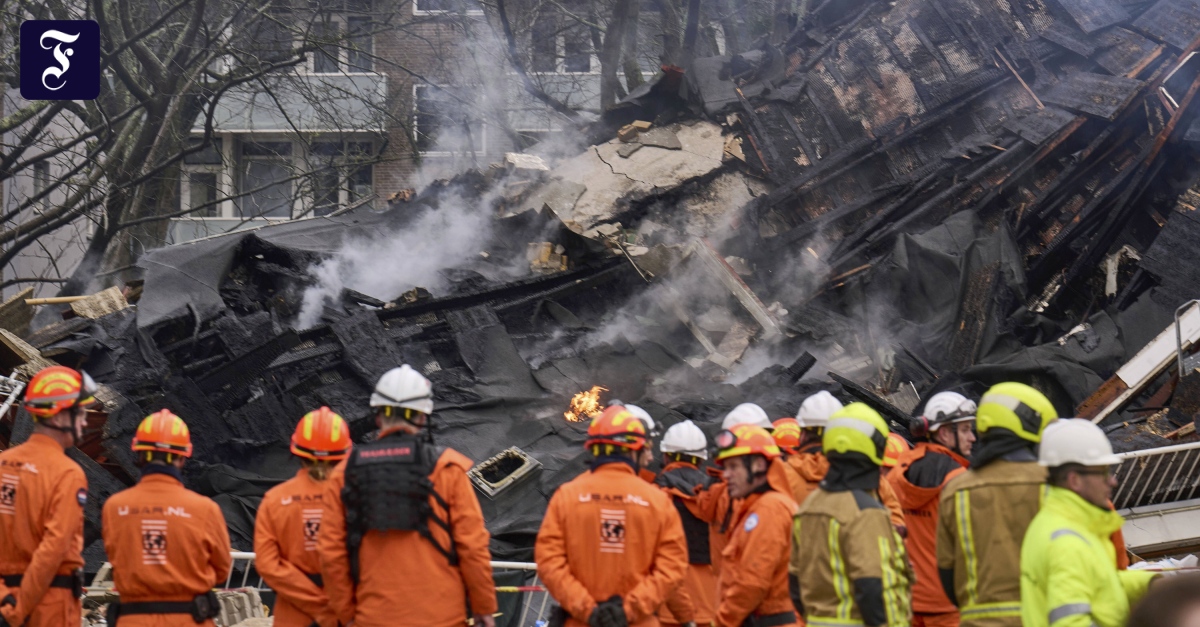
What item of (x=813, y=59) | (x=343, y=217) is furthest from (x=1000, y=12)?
(x=343, y=217)

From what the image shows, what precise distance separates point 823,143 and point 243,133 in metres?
15.6

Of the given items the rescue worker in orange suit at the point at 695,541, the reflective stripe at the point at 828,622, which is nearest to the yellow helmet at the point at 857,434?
the reflective stripe at the point at 828,622

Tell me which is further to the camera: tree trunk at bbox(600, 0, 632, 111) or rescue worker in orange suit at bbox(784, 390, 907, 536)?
tree trunk at bbox(600, 0, 632, 111)

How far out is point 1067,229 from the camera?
1304cm

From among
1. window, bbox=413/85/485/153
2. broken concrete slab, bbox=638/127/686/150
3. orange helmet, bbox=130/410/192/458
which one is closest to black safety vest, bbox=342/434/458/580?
orange helmet, bbox=130/410/192/458

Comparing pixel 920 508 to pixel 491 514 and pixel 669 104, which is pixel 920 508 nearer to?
pixel 491 514

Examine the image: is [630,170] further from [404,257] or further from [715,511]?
[715,511]

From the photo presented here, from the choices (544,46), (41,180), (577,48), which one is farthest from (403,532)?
(577,48)

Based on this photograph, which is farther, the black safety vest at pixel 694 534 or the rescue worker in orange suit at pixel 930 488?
the black safety vest at pixel 694 534

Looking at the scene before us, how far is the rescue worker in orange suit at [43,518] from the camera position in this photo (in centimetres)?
523

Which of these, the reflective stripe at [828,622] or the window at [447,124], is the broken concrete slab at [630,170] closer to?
the window at [447,124]

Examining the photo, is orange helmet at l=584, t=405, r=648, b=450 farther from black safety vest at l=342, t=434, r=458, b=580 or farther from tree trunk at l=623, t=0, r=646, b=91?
tree trunk at l=623, t=0, r=646, b=91

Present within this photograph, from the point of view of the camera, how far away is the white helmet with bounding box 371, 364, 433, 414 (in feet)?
15.4

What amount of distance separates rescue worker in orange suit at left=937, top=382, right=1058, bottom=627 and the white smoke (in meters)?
8.63
